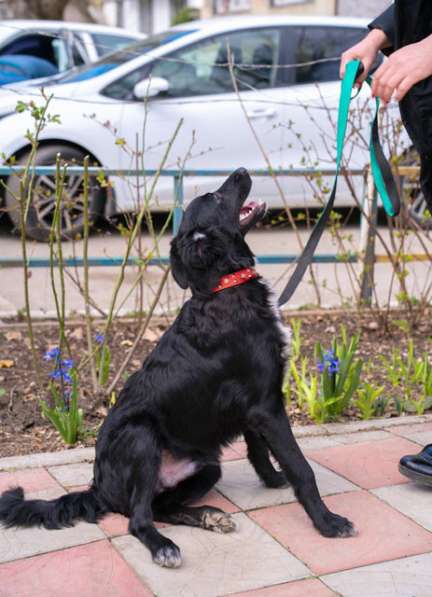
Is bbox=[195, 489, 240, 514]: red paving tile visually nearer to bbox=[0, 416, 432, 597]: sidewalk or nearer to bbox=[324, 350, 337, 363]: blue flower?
bbox=[0, 416, 432, 597]: sidewalk

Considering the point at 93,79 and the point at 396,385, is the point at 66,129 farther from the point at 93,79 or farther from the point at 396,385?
the point at 396,385

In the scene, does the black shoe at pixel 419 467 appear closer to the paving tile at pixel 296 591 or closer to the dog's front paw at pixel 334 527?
the dog's front paw at pixel 334 527

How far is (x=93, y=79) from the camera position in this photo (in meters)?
8.12

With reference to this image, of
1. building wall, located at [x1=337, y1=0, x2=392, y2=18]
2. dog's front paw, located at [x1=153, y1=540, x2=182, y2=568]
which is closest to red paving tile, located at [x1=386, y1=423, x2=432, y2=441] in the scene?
dog's front paw, located at [x1=153, y1=540, x2=182, y2=568]

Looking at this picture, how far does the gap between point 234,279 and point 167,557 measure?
3.31 ft

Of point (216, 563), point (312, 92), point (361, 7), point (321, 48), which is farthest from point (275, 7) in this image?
point (216, 563)

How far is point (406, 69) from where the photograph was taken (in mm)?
2855

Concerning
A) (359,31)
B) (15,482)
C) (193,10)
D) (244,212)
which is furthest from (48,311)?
(193,10)

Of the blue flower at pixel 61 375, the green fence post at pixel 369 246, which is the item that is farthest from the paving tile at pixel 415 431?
the green fence post at pixel 369 246

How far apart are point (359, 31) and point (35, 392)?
19.9ft

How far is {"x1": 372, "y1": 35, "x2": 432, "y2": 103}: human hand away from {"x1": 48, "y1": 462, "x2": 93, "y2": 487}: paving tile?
192 centimetres

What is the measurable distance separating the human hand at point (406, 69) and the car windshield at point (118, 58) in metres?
5.70

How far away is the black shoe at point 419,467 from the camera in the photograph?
127 inches

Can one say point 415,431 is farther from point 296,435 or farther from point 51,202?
point 51,202
